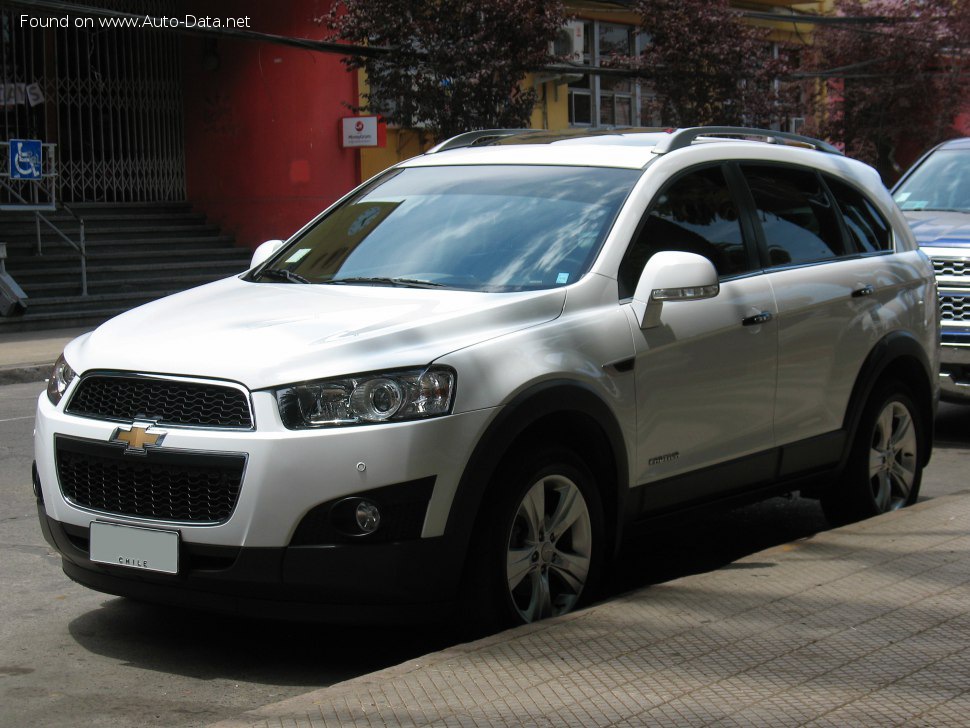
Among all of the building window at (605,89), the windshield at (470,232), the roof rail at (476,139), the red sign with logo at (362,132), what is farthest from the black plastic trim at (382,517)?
the building window at (605,89)

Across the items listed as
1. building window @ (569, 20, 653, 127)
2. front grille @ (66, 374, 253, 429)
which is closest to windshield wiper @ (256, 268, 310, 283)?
front grille @ (66, 374, 253, 429)

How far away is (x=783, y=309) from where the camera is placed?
221 inches

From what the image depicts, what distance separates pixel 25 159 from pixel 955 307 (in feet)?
41.2

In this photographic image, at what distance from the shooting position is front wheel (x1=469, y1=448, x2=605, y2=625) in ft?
14.2

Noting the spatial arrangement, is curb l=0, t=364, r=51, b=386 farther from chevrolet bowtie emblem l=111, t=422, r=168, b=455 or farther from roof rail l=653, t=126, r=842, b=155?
chevrolet bowtie emblem l=111, t=422, r=168, b=455

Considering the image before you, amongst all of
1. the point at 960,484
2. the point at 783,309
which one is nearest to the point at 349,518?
the point at 783,309

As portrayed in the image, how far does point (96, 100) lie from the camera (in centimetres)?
2084

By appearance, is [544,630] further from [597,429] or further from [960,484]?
[960,484]

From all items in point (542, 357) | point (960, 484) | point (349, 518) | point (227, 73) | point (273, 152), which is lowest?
point (960, 484)

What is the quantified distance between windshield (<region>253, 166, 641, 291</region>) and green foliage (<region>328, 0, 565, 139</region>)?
12.1 m

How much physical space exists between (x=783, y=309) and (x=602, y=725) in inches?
104

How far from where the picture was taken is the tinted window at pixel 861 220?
639 cm

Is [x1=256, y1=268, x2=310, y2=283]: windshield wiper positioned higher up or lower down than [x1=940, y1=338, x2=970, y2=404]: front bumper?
higher up

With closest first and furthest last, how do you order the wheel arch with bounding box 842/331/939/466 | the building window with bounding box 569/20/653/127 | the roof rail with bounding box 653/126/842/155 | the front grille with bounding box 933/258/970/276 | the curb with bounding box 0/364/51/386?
the roof rail with bounding box 653/126/842/155, the wheel arch with bounding box 842/331/939/466, the front grille with bounding box 933/258/970/276, the curb with bounding box 0/364/51/386, the building window with bounding box 569/20/653/127
